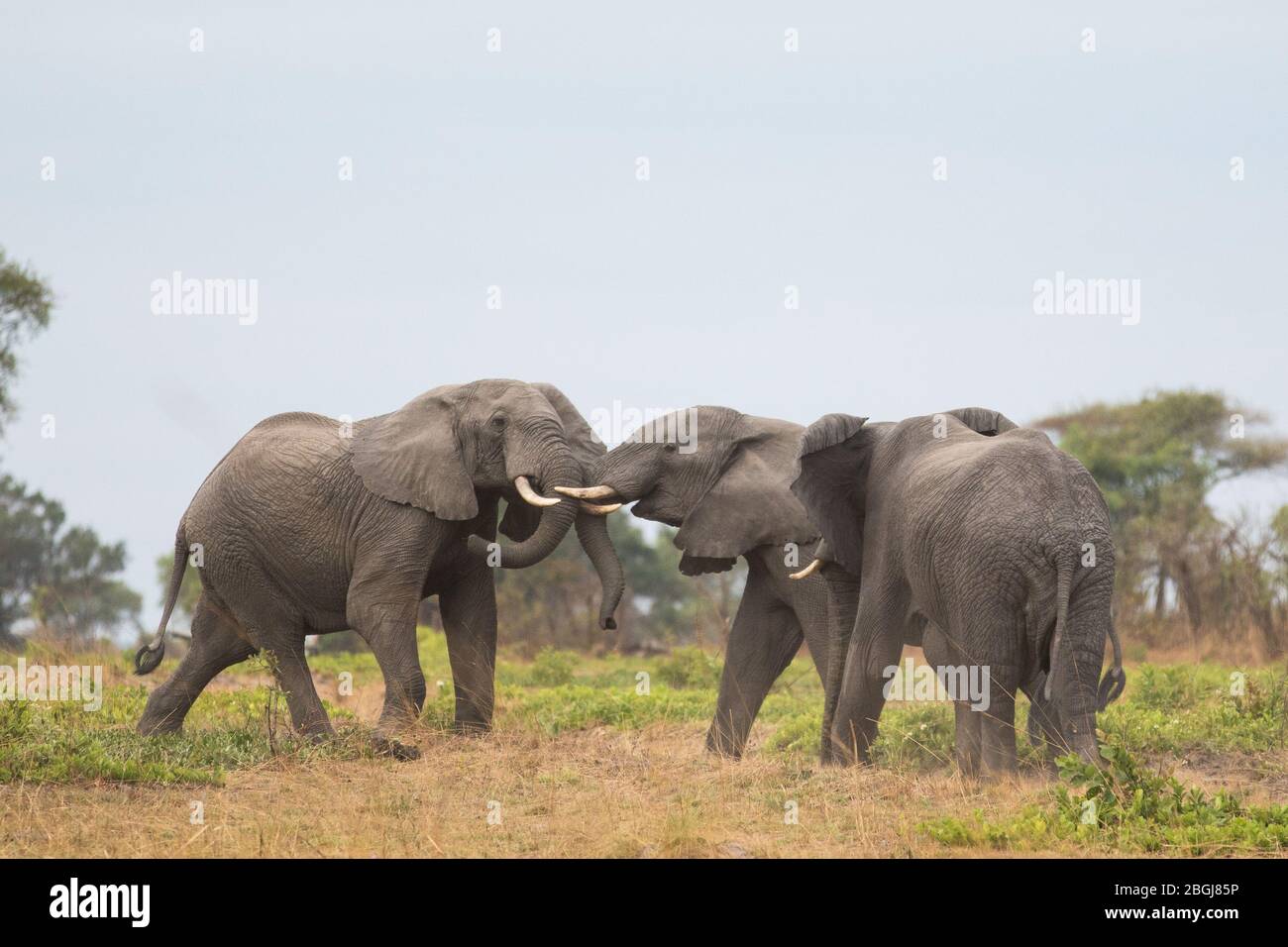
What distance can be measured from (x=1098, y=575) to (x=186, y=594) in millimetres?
27260

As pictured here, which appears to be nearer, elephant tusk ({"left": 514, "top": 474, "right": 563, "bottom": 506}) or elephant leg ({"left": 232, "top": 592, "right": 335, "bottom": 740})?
elephant tusk ({"left": 514, "top": 474, "right": 563, "bottom": 506})

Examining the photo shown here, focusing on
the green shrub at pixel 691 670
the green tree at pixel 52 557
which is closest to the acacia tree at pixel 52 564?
the green tree at pixel 52 557

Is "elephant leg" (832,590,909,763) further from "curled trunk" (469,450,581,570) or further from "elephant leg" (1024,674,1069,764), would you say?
"curled trunk" (469,450,581,570)

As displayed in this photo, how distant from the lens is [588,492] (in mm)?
11977

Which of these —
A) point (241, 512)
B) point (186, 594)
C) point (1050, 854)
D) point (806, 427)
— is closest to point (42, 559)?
point (186, 594)

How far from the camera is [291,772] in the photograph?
10648mm

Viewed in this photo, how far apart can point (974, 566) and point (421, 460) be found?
14.0 ft

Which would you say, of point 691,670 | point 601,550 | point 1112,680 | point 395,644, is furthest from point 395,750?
point 691,670

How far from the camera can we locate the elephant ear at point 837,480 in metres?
11.1

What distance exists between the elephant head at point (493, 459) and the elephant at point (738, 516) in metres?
0.29

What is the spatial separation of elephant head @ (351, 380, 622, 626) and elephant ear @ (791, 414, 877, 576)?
5.55ft

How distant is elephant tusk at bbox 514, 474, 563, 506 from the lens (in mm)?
11914

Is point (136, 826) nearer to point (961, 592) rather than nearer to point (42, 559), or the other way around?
point (961, 592)

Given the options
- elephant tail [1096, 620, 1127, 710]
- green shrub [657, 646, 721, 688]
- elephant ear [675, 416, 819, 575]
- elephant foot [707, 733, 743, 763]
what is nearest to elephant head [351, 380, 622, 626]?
elephant ear [675, 416, 819, 575]
